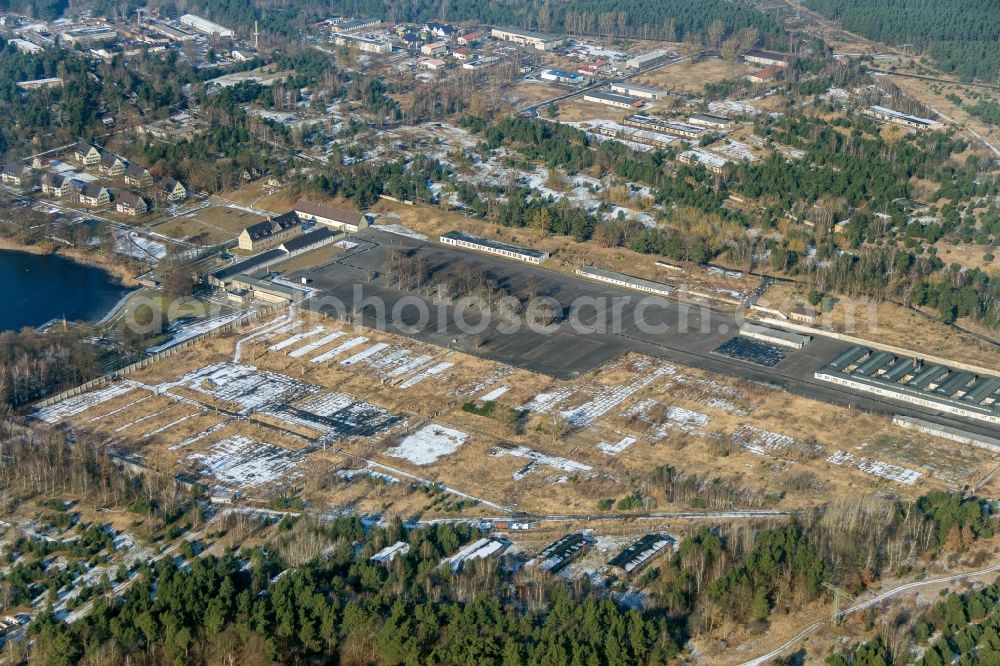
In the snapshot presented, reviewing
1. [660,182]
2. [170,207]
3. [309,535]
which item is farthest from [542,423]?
[170,207]

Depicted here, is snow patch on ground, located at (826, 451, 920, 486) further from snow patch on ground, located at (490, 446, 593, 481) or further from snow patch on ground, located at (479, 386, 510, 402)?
snow patch on ground, located at (479, 386, 510, 402)

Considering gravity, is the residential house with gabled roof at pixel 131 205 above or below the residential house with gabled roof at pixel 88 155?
below

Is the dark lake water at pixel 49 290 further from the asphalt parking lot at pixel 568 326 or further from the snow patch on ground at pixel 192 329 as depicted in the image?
the asphalt parking lot at pixel 568 326

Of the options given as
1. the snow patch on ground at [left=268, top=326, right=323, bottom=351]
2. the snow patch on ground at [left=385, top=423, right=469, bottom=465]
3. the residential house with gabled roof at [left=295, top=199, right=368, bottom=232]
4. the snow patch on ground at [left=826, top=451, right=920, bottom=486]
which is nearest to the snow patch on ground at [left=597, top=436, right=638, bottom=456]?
the snow patch on ground at [left=385, top=423, right=469, bottom=465]

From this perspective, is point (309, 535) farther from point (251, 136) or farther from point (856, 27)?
point (856, 27)

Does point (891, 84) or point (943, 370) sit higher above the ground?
point (891, 84)

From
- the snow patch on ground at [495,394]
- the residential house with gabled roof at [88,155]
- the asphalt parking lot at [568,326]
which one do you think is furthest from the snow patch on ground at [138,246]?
the snow patch on ground at [495,394]
